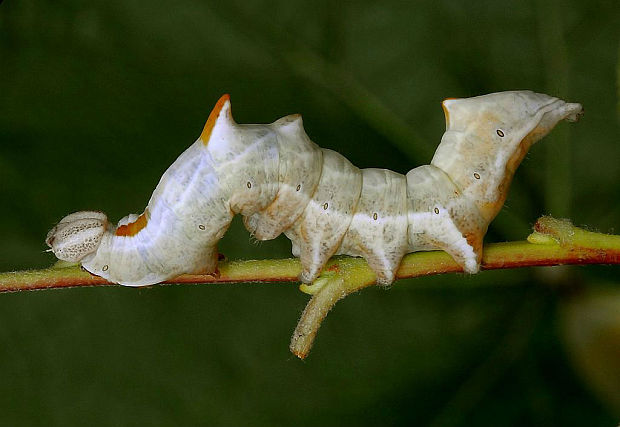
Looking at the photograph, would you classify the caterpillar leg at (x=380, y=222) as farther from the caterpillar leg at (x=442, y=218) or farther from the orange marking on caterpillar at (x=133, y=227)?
the orange marking on caterpillar at (x=133, y=227)

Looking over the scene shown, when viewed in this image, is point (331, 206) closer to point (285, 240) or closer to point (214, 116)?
point (214, 116)

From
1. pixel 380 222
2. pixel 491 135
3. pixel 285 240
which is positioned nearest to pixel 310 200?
pixel 380 222

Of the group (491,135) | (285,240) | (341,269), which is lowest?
(285,240)

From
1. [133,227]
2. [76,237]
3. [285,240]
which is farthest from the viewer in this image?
[285,240]

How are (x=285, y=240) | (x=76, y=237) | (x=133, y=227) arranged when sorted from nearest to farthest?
(x=76, y=237) < (x=133, y=227) < (x=285, y=240)

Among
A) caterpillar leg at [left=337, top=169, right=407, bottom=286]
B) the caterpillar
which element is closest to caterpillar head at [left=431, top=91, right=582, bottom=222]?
the caterpillar

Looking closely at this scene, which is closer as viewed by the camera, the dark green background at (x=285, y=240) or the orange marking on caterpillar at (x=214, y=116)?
the orange marking on caterpillar at (x=214, y=116)

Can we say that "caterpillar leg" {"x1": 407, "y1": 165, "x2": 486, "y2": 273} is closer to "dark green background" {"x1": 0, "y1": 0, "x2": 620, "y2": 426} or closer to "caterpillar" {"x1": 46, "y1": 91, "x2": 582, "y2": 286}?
"caterpillar" {"x1": 46, "y1": 91, "x2": 582, "y2": 286}

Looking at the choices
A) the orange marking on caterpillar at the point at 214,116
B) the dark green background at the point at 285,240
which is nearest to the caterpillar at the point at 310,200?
the orange marking on caterpillar at the point at 214,116
